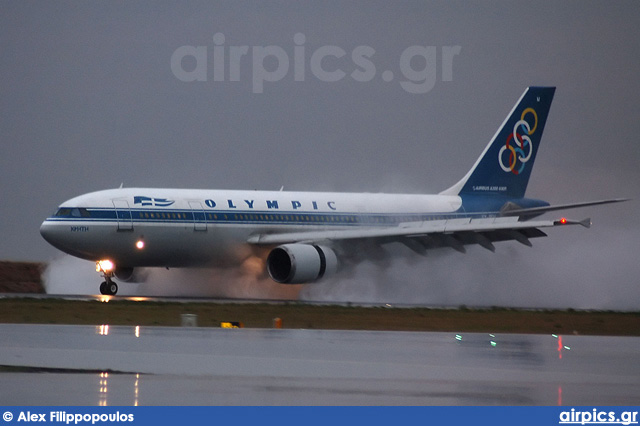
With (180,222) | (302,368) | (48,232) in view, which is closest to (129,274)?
(180,222)

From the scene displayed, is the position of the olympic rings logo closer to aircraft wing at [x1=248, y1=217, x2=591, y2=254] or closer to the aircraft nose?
aircraft wing at [x1=248, y1=217, x2=591, y2=254]

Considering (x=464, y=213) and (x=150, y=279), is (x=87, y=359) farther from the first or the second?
(x=464, y=213)

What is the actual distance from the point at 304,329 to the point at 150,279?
1946 cm

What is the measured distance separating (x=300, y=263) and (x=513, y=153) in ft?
55.1

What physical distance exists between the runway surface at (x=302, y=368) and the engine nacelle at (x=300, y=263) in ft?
54.2

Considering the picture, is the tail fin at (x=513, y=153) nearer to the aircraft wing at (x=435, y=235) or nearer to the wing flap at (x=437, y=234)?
the aircraft wing at (x=435, y=235)

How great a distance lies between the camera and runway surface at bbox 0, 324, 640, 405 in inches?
574

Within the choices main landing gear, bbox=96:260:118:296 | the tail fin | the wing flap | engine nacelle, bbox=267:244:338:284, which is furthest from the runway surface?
the tail fin

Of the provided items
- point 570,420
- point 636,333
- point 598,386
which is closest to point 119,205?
point 636,333

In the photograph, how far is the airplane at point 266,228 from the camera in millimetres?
41281

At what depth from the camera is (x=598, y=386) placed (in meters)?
16.4

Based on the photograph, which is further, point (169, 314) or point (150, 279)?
point (150, 279)

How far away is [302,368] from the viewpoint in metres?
17.8

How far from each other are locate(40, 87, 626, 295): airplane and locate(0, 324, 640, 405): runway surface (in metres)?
15.9
